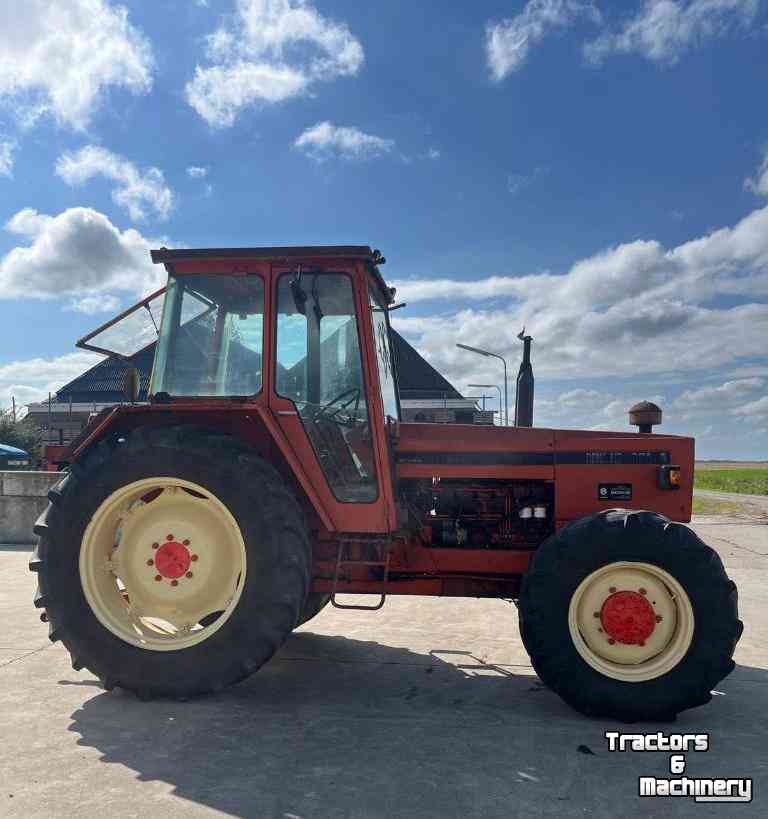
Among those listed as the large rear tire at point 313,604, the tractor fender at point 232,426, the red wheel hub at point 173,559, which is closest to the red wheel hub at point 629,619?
the tractor fender at point 232,426

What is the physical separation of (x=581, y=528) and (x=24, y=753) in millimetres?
2731

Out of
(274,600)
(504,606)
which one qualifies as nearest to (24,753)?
(274,600)

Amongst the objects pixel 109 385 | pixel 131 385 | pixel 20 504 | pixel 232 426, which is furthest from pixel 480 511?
pixel 109 385

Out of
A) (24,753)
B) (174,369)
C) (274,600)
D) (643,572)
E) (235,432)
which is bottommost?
(24,753)

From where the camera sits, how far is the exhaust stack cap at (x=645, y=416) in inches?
181

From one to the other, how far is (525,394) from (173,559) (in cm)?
248

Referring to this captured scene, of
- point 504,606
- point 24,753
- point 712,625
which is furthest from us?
point 504,606

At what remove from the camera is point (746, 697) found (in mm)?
3938

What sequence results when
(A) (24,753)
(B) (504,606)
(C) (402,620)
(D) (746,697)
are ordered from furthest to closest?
1. (B) (504,606)
2. (C) (402,620)
3. (D) (746,697)
4. (A) (24,753)

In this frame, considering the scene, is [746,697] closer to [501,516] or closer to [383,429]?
[501,516]

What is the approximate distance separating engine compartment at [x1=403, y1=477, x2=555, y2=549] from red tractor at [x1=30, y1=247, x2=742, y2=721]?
0.04ft

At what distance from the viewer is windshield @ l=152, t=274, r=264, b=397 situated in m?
4.10

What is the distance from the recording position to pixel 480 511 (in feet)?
14.5

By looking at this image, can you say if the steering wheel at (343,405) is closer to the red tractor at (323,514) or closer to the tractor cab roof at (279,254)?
the red tractor at (323,514)
